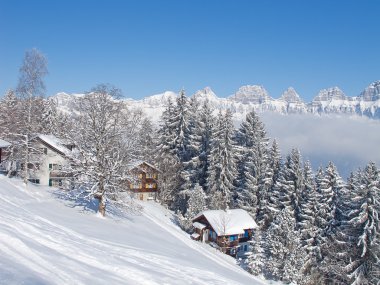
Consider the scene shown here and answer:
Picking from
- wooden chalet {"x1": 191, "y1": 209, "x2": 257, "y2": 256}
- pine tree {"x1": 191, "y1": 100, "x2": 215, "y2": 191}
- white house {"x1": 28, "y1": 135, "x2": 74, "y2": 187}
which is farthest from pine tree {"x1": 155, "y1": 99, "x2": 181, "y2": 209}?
white house {"x1": 28, "y1": 135, "x2": 74, "y2": 187}

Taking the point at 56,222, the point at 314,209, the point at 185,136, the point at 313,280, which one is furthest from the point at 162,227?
the point at 185,136

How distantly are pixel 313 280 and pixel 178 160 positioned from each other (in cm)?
2726

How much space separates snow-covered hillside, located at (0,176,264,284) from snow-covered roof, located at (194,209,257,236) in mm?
18803

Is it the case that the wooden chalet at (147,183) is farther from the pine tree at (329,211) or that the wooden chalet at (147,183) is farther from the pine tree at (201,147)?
A: the pine tree at (329,211)

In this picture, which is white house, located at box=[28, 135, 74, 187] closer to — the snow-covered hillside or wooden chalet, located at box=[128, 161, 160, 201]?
wooden chalet, located at box=[128, 161, 160, 201]

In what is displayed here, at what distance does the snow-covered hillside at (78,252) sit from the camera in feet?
39.9

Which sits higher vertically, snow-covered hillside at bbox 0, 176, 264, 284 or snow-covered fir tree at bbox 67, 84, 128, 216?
snow-covered fir tree at bbox 67, 84, 128, 216

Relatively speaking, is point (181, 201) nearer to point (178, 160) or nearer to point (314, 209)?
point (178, 160)

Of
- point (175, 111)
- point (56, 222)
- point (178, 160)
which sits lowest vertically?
point (56, 222)

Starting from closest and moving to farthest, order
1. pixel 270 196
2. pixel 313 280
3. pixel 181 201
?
pixel 313 280 → pixel 270 196 → pixel 181 201

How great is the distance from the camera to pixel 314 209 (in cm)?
4444

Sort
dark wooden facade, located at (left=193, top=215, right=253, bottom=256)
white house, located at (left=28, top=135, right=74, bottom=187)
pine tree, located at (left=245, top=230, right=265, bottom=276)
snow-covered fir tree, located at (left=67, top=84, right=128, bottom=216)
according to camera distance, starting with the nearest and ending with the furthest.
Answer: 1. snow-covered fir tree, located at (left=67, top=84, right=128, bottom=216)
2. pine tree, located at (left=245, top=230, right=265, bottom=276)
3. dark wooden facade, located at (left=193, top=215, right=253, bottom=256)
4. white house, located at (left=28, top=135, right=74, bottom=187)

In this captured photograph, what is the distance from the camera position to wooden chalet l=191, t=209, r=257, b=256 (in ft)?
158

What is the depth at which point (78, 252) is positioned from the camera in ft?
52.5
